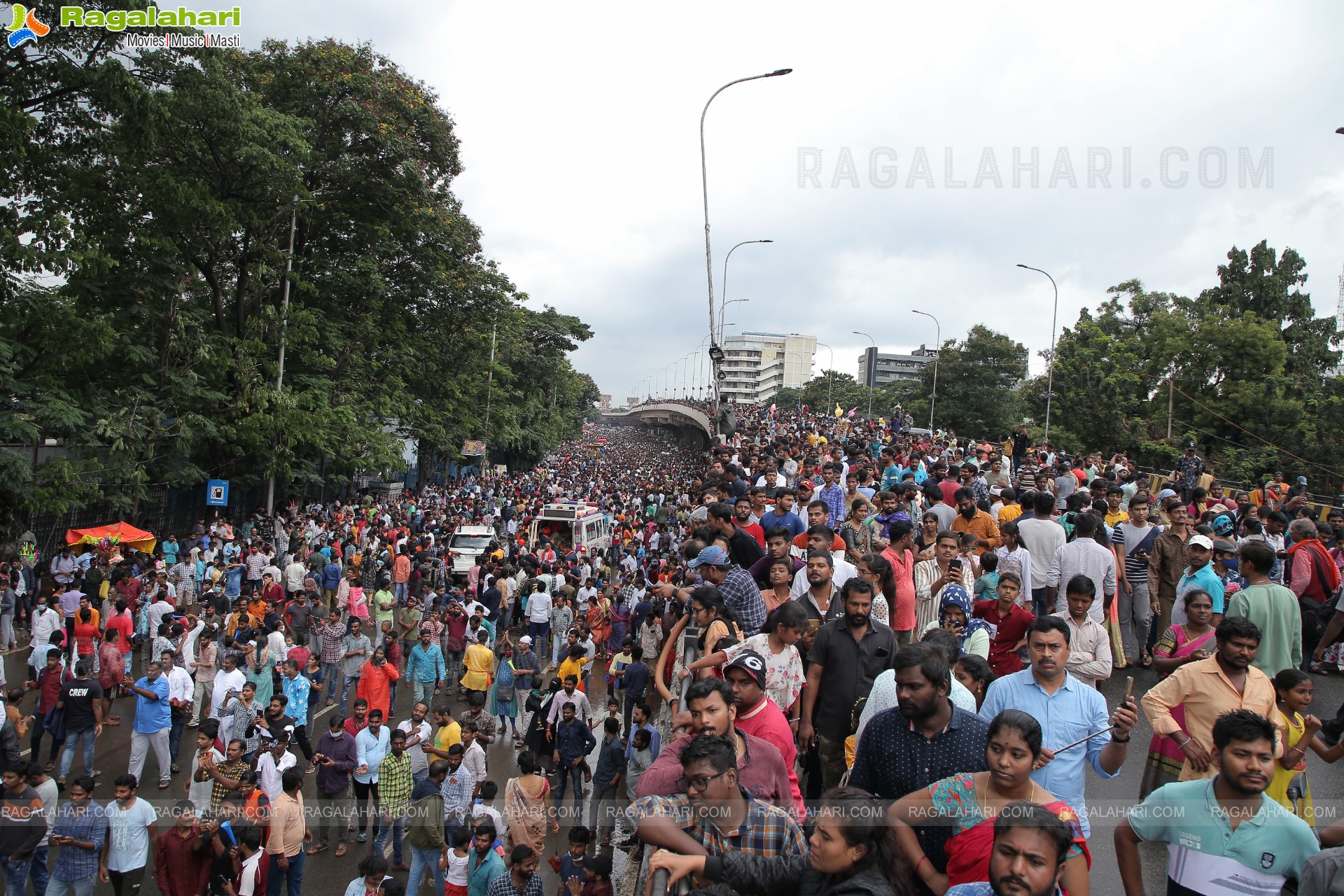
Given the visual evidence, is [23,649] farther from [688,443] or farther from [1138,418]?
[688,443]

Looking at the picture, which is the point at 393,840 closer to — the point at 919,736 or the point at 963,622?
the point at 963,622

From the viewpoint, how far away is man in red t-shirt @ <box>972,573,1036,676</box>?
5.39m

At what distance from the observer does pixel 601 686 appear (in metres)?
13.3

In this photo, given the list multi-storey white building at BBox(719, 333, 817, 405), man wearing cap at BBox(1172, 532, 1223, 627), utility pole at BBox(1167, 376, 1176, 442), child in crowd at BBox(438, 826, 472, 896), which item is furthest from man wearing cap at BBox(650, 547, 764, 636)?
multi-storey white building at BBox(719, 333, 817, 405)

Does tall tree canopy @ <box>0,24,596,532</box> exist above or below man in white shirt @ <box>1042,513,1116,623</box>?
above

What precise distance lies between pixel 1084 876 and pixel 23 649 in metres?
16.0

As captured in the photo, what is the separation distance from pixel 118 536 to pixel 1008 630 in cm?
1751

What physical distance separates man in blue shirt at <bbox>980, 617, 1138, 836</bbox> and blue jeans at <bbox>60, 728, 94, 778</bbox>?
9292mm

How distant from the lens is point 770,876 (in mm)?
2824

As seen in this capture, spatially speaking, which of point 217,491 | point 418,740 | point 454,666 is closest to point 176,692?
point 418,740

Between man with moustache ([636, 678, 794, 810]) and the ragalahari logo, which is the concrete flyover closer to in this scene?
the ragalahari logo

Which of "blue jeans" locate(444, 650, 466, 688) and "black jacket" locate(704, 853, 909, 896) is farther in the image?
"blue jeans" locate(444, 650, 466, 688)

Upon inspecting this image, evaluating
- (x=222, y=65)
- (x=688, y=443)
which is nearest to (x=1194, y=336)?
(x=222, y=65)

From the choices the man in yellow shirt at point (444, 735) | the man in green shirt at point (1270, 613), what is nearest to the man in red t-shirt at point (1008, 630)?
the man in green shirt at point (1270, 613)
